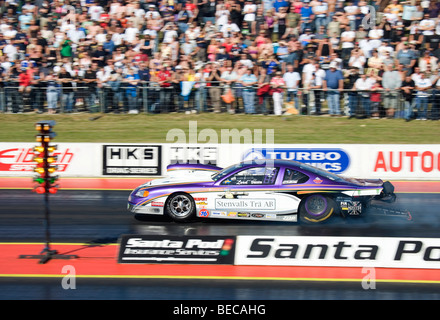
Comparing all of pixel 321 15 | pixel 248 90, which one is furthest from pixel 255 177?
pixel 321 15

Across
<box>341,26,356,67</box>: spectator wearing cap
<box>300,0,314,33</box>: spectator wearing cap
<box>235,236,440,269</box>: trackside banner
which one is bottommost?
<box>235,236,440,269</box>: trackside banner

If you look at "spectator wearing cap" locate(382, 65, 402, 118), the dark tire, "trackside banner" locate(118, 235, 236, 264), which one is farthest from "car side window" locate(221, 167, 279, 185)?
"spectator wearing cap" locate(382, 65, 402, 118)

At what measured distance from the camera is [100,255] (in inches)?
402

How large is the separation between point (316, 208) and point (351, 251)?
2.68m

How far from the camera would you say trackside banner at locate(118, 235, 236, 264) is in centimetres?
930

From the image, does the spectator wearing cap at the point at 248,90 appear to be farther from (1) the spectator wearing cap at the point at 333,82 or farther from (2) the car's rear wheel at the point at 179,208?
(2) the car's rear wheel at the point at 179,208

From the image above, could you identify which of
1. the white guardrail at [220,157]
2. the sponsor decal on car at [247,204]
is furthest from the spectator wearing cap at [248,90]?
the sponsor decal on car at [247,204]

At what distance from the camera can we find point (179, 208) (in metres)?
11.9

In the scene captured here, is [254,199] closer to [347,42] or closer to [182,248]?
[182,248]

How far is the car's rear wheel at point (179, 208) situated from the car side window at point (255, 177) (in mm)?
850

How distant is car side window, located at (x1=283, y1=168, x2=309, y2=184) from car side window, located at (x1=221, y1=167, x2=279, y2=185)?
0.67ft

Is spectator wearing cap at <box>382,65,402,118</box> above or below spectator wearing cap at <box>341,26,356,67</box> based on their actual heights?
below

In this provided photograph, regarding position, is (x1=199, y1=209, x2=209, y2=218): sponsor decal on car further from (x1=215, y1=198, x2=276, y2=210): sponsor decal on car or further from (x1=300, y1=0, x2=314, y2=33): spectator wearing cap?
(x1=300, y1=0, x2=314, y2=33): spectator wearing cap

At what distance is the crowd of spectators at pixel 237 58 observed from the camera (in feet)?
63.9
